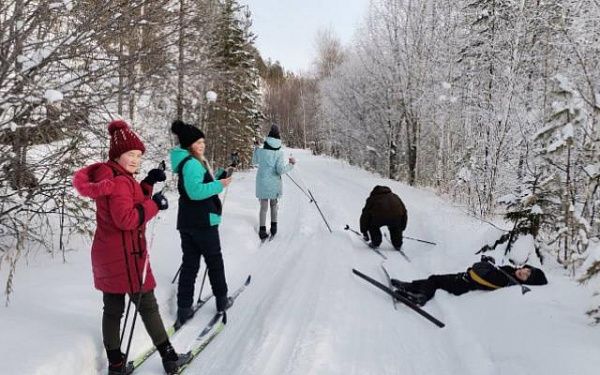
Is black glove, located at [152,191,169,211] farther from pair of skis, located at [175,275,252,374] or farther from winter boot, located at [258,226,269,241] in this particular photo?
winter boot, located at [258,226,269,241]

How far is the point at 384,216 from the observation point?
22.5 feet

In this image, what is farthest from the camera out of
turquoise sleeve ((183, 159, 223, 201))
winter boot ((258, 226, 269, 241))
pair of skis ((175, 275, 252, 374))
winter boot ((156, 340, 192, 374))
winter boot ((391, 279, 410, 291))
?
winter boot ((258, 226, 269, 241))

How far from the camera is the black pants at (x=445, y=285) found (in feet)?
15.8

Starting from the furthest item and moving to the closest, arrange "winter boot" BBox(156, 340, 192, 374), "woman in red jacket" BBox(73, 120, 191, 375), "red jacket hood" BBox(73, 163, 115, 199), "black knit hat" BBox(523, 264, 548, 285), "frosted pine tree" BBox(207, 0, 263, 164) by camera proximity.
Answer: "frosted pine tree" BBox(207, 0, 263, 164), "black knit hat" BBox(523, 264, 548, 285), "winter boot" BBox(156, 340, 192, 374), "woman in red jacket" BBox(73, 120, 191, 375), "red jacket hood" BBox(73, 163, 115, 199)

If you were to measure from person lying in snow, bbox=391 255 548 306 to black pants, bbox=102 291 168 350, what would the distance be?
111 inches

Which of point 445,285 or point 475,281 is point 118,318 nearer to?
point 445,285

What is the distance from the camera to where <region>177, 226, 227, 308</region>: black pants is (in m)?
4.08

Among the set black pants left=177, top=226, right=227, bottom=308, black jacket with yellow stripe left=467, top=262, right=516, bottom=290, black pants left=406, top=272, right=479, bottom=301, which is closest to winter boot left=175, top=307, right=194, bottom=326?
black pants left=177, top=226, right=227, bottom=308

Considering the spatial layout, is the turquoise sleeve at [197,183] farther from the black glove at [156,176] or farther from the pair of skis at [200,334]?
the pair of skis at [200,334]

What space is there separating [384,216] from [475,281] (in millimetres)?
2275

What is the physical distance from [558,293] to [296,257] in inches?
134

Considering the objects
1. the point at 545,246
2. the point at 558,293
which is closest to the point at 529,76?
the point at 545,246

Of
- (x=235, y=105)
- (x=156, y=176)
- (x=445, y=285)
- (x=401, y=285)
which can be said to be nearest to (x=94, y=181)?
(x=156, y=176)

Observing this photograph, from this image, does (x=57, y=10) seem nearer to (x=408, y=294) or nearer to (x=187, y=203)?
(x=187, y=203)
